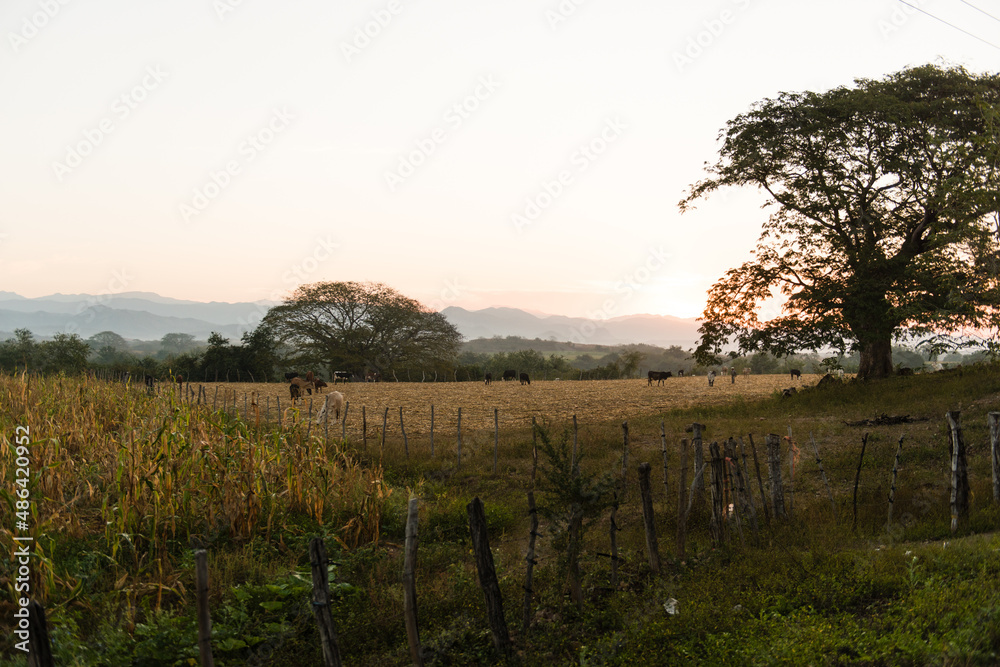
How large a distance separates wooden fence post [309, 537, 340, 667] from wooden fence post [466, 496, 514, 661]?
1.44 meters

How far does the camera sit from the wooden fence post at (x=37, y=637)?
3.92m

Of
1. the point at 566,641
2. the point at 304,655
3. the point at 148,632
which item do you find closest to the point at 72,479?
the point at 148,632

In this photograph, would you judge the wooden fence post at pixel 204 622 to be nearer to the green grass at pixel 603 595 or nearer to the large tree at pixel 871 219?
the green grass at pixel 603 595

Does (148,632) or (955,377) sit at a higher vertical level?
(955,377)

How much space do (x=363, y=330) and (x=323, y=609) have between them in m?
52.9

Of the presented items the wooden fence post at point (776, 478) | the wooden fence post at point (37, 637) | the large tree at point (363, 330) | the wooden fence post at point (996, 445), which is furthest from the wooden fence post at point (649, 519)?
the large tree at point (363, 330)

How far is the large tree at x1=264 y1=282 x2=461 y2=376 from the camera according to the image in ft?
180

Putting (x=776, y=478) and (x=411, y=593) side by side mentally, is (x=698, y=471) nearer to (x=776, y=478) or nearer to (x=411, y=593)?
(x=776, y=478)

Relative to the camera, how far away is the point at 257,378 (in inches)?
1887

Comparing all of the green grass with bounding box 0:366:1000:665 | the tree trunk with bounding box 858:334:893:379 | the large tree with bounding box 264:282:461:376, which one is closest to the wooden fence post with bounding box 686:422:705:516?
the green grass with bounding box 0:366:1000:665

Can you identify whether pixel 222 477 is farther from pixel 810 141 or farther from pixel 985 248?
pixel 985 248

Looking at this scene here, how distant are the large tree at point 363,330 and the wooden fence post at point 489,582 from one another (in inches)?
2010

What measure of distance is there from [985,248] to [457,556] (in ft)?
76.8

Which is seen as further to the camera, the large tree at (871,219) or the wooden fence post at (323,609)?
the large tree at (871,219)
